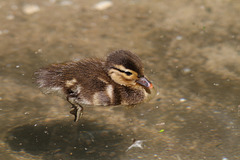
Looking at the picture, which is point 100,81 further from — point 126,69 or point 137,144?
point 137,144

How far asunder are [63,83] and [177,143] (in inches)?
34.2

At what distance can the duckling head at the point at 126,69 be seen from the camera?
8.63ft

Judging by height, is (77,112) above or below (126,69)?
below

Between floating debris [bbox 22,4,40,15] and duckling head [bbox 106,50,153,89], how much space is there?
1.52m

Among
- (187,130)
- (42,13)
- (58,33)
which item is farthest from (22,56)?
(187,130)

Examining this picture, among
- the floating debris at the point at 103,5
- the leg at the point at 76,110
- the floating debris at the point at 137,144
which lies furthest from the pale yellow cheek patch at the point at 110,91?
the floating debris at the point at 103,5

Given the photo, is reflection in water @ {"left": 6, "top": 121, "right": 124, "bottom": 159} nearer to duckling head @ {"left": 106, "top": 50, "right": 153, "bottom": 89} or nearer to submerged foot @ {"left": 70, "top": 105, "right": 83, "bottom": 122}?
submerged foot @ {"left": 70, "top": 105, "right": 83, "bottom": 122}

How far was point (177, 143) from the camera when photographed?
231 centimetres

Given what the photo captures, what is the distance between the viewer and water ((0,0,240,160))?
7.54 ft

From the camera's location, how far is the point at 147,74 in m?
2.99

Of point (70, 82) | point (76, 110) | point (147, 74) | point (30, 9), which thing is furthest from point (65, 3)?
point (76, 110)

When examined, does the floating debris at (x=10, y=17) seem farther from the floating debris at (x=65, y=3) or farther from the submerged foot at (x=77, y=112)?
the submerged foot at (x=77, y=112)

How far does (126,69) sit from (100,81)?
0.19 meters

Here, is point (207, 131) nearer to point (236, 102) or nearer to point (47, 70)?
point (236, 102)
